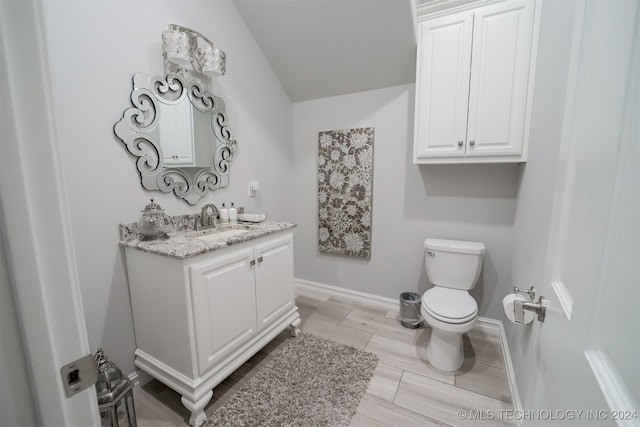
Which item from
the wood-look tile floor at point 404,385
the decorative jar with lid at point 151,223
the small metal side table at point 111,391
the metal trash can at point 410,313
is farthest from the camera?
the metal trash can at point 410,313

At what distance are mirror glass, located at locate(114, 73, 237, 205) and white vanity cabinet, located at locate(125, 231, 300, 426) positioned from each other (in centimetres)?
54

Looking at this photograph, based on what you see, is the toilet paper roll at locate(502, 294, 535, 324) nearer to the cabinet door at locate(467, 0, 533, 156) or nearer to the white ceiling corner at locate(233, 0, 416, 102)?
the cabinet door at locate(467, 0, 533, 156)

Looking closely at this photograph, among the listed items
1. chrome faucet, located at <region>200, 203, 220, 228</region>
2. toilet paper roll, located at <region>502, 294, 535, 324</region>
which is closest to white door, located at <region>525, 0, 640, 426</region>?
toilet paper roll, located at <region>502, 294, 535, 324</region>

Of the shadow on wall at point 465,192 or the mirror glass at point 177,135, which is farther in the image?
the shadow on wall at point 465,192

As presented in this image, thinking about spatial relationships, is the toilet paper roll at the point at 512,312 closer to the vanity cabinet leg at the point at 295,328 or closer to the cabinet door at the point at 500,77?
the cabinet door at the point at 500,77

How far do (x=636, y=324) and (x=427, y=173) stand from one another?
6.89ft

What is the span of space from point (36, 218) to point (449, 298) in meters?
2.07

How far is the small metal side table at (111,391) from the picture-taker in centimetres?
104

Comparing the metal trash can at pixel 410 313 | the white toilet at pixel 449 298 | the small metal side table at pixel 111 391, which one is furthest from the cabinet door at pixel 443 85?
the small metal side table at pixel 111 391

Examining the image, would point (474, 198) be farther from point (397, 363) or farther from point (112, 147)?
point (112, 147)

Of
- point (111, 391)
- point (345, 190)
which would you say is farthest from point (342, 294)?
point (111, 391)

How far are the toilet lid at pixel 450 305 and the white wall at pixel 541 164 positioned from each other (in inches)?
10.4

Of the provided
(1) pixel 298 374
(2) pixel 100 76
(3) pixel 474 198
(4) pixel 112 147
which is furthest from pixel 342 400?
(2) pixel 100 76

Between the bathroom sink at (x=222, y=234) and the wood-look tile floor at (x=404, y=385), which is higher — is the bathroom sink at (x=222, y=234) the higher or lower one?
the higher one
